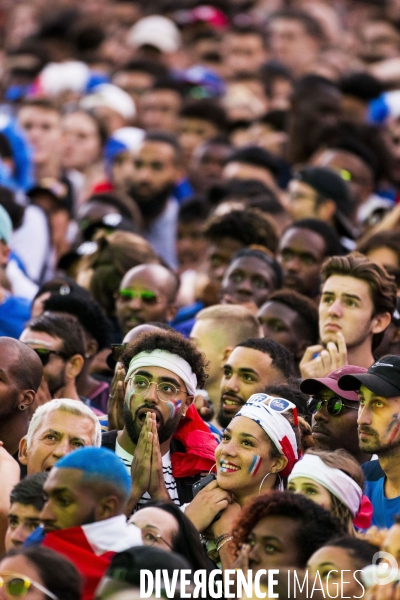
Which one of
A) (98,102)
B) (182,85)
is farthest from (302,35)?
(98,102)

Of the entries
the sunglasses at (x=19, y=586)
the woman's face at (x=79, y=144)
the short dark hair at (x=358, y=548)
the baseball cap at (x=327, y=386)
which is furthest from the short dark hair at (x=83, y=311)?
the woman's face at (x=79, y=144)

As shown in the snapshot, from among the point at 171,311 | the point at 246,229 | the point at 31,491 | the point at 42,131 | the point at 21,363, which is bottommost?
the point at 42,131

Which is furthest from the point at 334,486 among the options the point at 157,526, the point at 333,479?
the point at 157,526

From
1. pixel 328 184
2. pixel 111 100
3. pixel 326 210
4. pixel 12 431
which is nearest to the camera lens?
pixel 12 431

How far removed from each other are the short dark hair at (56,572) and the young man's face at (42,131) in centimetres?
869

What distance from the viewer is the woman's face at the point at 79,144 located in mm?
14766

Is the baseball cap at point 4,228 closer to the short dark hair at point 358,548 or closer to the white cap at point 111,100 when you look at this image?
the short dark hair at point 358,548

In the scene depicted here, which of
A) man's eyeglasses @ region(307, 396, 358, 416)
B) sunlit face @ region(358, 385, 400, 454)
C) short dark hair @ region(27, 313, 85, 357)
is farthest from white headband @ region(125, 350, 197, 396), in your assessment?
short dark hair @ region(27, 313, 85, 357)

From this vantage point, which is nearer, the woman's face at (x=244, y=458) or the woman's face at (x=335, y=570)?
the woman's face at (x=335, y=570)

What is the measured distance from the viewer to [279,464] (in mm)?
7418

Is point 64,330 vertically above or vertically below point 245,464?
below

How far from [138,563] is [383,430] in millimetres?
1767

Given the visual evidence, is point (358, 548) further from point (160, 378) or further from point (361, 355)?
point (361, 355)

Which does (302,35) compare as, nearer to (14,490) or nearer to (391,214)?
(391,214)
